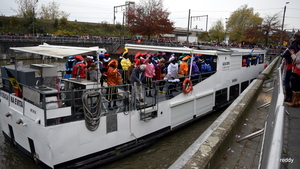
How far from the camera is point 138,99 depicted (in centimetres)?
750

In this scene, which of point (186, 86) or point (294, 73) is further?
point (186, 86)

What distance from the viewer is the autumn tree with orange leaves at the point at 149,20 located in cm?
4322

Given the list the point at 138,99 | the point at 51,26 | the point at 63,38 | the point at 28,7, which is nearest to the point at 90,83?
the point at 138,99

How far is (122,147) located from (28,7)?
193 feet

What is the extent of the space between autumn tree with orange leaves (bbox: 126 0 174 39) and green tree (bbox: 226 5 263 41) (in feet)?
59.9

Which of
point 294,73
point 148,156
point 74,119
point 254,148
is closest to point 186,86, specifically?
point 148,156

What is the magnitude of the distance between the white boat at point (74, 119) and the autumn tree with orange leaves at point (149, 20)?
3579 centimetres

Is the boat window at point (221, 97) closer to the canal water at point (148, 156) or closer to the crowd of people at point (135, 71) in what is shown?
the crowd of people at point (135, 71)

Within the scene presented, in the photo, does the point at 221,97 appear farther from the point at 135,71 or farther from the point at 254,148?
the point at 254,148

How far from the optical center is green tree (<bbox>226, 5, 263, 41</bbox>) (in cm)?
5331

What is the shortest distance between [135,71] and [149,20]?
122 feet

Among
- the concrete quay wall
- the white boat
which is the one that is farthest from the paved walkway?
the white boat

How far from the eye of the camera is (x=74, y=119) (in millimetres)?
5992

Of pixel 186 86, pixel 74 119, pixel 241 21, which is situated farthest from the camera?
pixel 241 21
